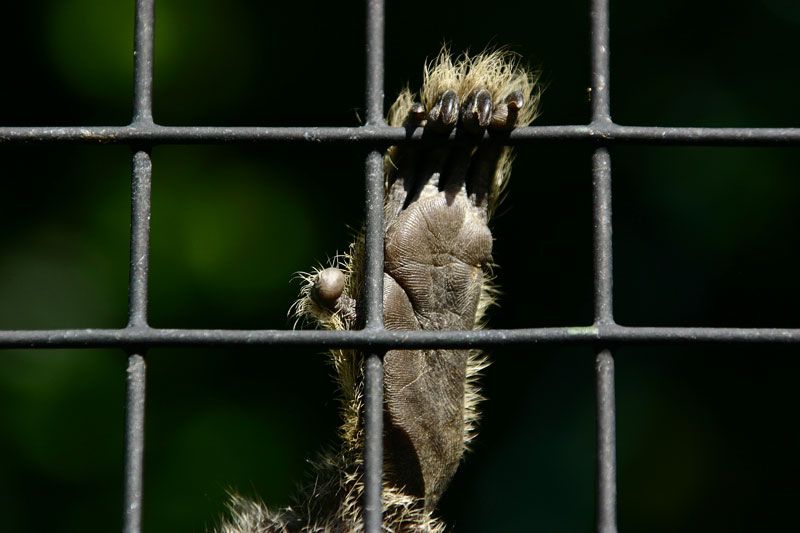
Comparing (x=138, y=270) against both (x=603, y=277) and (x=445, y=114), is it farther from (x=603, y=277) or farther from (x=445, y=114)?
(x=603, y=277)

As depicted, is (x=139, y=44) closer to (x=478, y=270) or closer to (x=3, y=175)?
(x=478, y=270)

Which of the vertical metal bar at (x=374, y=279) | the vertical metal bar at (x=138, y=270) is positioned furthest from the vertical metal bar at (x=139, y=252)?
the vertical metal bar at (x=374, y=279)

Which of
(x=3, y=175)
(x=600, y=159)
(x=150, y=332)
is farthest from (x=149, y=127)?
(x=3, y=175)

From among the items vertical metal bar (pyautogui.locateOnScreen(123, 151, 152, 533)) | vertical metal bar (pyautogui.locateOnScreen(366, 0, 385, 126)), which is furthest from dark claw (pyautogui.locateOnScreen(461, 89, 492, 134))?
vertical metal bar (pyautogui.locateOnScreen(123, 151, 152, 533))

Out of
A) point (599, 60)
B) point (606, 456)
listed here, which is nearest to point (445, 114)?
point (599, 60)

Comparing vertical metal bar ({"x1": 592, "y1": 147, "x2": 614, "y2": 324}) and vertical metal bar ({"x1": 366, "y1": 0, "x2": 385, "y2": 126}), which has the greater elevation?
vertical metal bar ({"x1": 366, "y1": 0, "x2": 385, "y2": 126})

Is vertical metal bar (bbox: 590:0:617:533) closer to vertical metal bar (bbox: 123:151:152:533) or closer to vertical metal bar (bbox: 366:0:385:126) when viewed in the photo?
vertical metal bar (bbox: 366:0:385:126)
